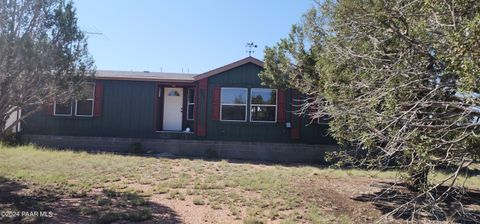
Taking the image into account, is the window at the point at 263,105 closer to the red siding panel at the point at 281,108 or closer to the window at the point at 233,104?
the red siding panel at the point at 281,108

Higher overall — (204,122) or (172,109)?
(172,109)

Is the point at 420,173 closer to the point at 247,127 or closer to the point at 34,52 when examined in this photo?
the point at 34,52

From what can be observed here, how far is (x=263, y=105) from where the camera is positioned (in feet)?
48.5

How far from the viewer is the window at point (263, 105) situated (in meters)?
14.7

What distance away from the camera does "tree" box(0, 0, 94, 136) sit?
20.6 ft

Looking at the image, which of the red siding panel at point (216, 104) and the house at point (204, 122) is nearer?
the house at point (204, 122)

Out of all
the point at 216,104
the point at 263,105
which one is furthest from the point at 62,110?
the point at 263,105

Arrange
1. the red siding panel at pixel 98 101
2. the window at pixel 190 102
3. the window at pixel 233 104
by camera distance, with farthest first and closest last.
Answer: the window at pixel 190 102, the red siding panel at pixel 98 101, the window at pixel 233 104

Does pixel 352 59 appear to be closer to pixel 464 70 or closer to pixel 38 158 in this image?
pixel 464 70

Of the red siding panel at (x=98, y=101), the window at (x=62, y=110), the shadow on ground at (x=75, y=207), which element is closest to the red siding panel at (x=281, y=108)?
the red siding panel at (x=98, y=101)

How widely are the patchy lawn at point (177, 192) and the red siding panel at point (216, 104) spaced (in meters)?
3.43

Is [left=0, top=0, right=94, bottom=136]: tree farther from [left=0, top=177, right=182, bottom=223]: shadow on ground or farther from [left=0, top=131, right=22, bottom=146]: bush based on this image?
[left=0, top=131, right=22, bottom=146]: bush

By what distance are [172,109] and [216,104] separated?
2.34 m

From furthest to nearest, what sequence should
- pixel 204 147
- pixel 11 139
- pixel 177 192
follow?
1. pixel 204 147
2. pixel 11 139
3. pixel 177 192
